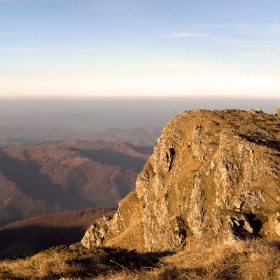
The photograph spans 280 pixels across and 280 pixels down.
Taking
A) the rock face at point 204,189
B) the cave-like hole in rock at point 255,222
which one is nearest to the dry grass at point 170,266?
the rock face at point 204,189

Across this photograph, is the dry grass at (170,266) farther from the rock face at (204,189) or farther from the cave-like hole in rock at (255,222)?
the cave-like hole in rock at (255,222)

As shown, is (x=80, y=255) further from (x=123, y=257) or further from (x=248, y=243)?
(x=248, y=243)

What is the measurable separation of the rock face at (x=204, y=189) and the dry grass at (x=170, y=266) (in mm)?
31583

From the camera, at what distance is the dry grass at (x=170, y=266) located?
46.2 feet

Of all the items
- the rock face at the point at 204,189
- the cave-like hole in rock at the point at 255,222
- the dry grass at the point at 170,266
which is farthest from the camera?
the rock face at the point at 204,189

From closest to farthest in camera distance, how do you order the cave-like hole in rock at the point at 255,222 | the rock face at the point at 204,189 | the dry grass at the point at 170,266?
the dry grass at the point at 170,266, the cave-like hole in rock at the point at 255,222, the rock face at the point at 204,189

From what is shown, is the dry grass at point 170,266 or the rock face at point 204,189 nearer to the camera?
the dry grass at point 170,266

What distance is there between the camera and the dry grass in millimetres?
14094

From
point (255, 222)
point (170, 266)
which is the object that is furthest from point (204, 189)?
point (170, 266)

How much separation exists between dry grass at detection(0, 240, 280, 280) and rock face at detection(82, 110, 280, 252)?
31.6 metres

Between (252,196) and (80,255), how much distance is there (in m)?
40.7

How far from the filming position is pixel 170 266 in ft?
59.1

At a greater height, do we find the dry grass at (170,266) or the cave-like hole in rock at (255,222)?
the dry grass at (170,266)

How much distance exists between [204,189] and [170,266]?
51.6 meters
